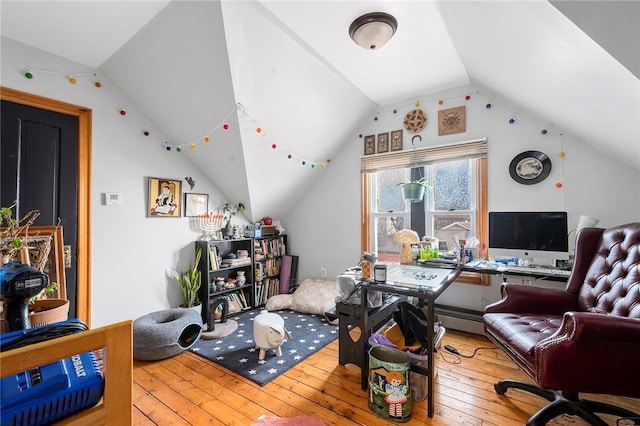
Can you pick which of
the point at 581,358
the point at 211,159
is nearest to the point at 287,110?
the point at 211,159

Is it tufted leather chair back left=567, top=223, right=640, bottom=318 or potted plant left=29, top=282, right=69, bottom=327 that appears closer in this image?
potted plant left=29, top=282, right=69, bottom=327

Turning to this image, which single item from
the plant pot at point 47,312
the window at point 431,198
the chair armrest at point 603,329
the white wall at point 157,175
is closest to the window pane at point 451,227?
the window at point 431,198

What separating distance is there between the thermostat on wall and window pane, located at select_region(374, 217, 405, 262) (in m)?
2.79

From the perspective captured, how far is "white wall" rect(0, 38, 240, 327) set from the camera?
221cm

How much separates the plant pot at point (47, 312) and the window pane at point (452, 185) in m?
3.18

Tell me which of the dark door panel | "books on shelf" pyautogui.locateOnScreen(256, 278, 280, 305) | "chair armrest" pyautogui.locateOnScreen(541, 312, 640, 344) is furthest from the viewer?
"books on shelf" pyautogui.locateOnScreen(256, 278, 280, 305)

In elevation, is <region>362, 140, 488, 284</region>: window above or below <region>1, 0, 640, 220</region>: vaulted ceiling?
below

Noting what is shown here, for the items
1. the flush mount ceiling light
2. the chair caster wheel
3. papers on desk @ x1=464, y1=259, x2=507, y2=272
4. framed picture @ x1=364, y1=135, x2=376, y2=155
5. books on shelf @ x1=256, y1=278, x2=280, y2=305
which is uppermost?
the flush mount ceiling light

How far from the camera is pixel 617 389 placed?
3.99ft

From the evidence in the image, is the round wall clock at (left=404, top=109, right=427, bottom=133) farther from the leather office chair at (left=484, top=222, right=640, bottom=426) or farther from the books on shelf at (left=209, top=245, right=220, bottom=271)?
the books on shelf at (left=209, top=245, right=220, bottom=271)

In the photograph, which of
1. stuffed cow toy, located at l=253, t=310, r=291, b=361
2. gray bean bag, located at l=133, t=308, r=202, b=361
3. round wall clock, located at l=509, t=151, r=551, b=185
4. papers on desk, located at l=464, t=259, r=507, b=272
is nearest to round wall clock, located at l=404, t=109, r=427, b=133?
round wall clock, located at l=509, t=151, r=551, b=185

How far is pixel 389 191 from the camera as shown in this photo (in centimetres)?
338

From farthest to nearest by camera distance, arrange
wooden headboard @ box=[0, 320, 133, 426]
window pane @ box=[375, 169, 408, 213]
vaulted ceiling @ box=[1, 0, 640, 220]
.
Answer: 1. window pane @ box=[375, 169, 408, 213]
2. vaulted ceiling @ box=[1, 0, 640, 220]
3. wooden headboard @ box=[0, 320, 133, 426]

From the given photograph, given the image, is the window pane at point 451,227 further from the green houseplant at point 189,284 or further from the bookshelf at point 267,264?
the green houseplant at point 189,284
